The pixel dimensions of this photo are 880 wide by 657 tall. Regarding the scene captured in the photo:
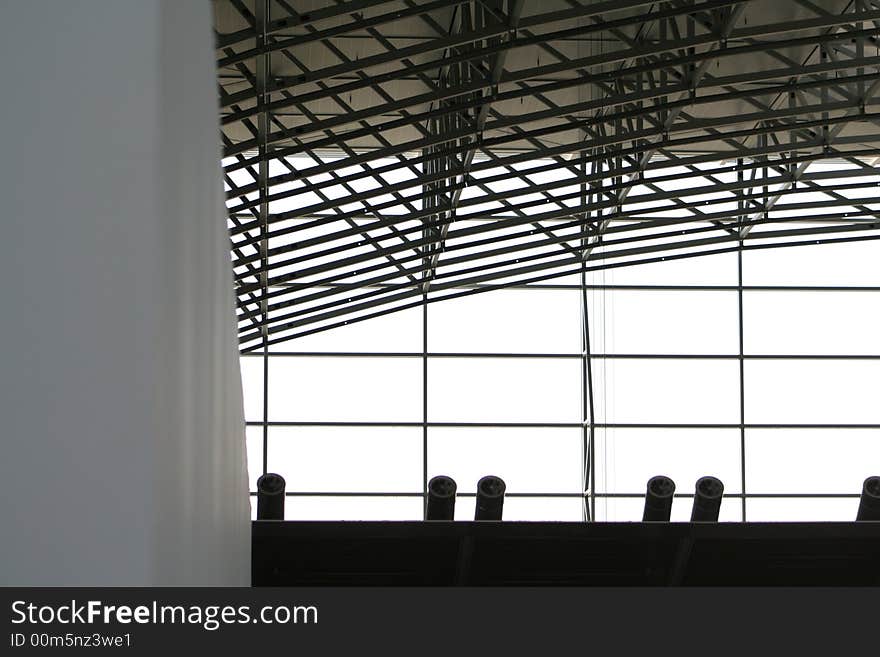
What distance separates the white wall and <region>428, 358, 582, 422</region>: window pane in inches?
1047

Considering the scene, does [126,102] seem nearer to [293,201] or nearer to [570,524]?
[570,524]

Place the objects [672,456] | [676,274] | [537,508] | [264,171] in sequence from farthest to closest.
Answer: [676,274]
[672,456]
[537,508]
[264,171]

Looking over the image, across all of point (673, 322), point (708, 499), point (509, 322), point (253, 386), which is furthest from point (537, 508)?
point (708, 499)

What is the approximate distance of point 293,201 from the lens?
30.1 m

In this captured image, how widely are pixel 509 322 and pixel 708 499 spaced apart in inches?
388

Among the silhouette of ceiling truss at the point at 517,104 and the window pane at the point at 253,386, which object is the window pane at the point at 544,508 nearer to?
the silhouette of ceiling truss at the point at 517,104

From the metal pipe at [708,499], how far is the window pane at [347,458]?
9.80 metres

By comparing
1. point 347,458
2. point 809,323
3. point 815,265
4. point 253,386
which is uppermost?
point 815,265

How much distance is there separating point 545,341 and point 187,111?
26.8 m

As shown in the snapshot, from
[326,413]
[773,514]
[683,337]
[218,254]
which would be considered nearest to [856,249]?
[683,337]

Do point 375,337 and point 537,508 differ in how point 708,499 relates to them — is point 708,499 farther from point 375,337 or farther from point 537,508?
point 375,337

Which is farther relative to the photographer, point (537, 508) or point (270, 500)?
point (537, 508)

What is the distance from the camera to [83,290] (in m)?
2.12

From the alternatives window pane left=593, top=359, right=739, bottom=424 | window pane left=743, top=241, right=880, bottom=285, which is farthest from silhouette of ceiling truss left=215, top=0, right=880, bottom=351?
window pane left=593, top=359, right=739, bottom=424
